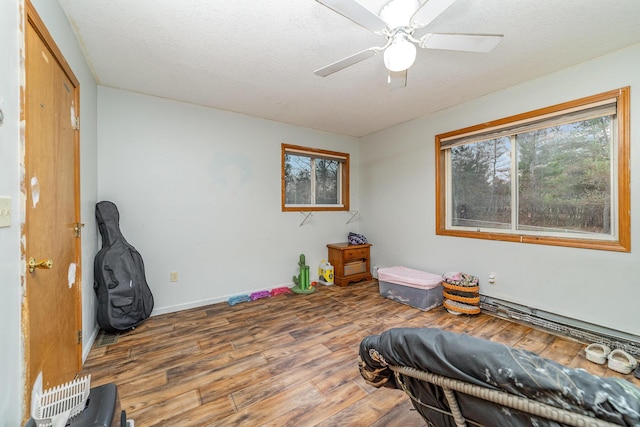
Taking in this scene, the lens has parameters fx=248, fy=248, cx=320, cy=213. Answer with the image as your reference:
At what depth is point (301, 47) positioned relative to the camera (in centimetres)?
194

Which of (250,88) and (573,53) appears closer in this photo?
(573,53)

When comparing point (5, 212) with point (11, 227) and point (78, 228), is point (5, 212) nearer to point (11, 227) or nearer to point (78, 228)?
point (11, 227)

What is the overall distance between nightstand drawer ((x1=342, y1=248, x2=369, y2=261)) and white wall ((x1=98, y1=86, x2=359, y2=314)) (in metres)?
0.60

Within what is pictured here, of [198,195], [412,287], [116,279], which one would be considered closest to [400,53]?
[412,287]

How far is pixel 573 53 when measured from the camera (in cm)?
203

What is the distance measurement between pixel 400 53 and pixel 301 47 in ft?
2.91

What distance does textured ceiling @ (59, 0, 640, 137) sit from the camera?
1580 millimetres

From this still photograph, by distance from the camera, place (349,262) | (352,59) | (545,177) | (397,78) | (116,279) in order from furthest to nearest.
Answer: (349,262), (545,177), (116,279), (397,78), (352,59)

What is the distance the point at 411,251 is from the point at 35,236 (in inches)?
142

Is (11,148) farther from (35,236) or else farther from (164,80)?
(164,80)

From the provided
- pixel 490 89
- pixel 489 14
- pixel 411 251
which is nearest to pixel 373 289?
pixel 411 251

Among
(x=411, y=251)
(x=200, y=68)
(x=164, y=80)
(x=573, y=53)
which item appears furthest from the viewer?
(x=411, y=251)

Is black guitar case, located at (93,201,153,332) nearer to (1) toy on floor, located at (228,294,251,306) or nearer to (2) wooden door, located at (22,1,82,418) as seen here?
(2) wooden door, located at (22,1,82,418)

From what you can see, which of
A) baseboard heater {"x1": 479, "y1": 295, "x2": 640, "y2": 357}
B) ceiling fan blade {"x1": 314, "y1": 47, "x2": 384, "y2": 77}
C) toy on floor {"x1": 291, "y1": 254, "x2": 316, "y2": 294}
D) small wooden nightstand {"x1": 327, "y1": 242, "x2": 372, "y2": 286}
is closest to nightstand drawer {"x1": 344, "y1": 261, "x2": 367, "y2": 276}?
small wooden nightstand {"x1": 327, "y1": 242, "x2": 372, "y2": 286}
